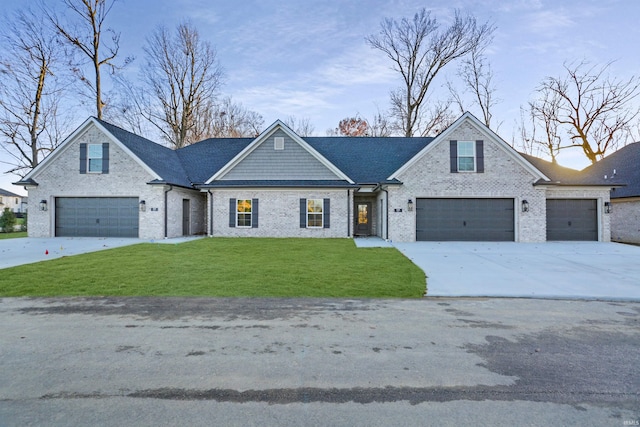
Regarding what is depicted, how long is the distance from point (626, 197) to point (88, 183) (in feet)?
90.4

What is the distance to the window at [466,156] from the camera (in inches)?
635

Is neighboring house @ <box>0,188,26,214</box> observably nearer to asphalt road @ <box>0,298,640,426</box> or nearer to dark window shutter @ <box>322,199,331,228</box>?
dark window shutter @ <box>322,199,331,228</box>

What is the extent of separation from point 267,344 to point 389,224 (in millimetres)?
12968

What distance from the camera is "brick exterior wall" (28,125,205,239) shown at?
16.7 m

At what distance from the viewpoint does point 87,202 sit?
17.3m

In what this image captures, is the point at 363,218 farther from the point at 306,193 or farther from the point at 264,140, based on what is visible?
the point at 264,140

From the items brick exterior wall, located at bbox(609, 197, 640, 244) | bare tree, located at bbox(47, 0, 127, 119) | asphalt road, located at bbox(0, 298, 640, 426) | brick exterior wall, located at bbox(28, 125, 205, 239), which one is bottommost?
asphalt road, located at bbox(0, 298, 640, 426)

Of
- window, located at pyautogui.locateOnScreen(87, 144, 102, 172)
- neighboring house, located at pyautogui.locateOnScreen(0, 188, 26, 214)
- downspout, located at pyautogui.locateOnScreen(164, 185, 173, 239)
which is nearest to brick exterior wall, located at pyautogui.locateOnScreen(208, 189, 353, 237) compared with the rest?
downspout, located at pyautogui.locateOnScreen(164, 185, 173, 239)

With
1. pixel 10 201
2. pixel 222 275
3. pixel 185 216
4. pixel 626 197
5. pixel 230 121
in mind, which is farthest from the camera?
pixel 10 201

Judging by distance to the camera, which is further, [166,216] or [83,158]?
[83,158]

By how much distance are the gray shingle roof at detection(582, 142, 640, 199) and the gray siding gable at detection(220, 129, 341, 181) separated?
1501 centimetres

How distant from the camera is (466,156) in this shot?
16156 millimetres

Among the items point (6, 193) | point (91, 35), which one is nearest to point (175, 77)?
point (91, 35)

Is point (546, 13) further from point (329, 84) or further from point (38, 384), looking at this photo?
point (38, 384)
